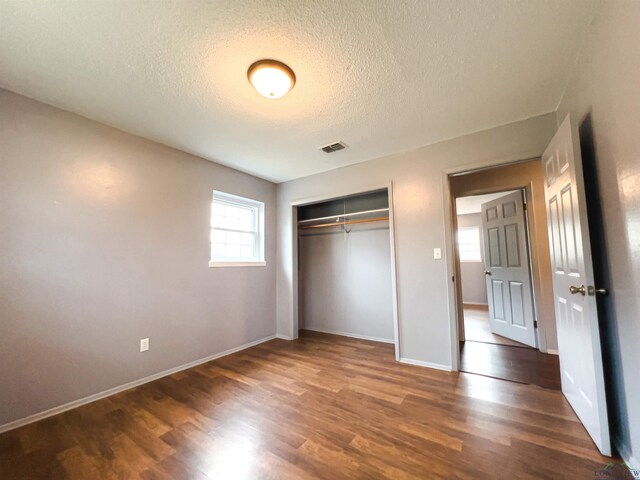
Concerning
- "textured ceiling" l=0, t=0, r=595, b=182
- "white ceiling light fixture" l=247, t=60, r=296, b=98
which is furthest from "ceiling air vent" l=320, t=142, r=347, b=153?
"white ceiling light fixture" l=247, t=60, r=296, b=98

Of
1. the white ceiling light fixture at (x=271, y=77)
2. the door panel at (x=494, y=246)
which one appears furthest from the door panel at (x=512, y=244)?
the white ceiling light fixture at (x=271, y=77)

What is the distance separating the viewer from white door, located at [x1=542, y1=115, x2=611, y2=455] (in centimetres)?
145

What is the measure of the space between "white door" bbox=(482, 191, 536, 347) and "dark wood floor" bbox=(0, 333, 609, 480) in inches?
58.9

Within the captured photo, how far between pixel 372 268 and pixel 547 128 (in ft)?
8.00

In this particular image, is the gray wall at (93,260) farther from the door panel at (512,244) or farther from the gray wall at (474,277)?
the gray wall at (474,277)

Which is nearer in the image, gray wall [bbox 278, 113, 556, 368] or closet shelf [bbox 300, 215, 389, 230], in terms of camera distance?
gray wall [bbox 278, 113, 556, 368]

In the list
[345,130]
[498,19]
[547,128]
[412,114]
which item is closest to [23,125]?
[345,130]

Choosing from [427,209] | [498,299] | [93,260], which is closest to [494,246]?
[498,299]

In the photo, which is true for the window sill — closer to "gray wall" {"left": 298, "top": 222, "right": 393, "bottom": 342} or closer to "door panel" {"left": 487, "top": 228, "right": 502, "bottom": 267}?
"gray wall" {"left": 298, "top": 222, "right": 393, "bottom": 342}

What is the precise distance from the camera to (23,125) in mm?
1920

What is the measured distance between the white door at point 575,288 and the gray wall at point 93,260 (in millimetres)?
3321

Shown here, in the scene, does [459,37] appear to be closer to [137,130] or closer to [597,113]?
[597,113]

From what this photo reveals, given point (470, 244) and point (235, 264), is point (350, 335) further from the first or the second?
point (470, 244)

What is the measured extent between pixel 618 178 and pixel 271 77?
2060 mm
